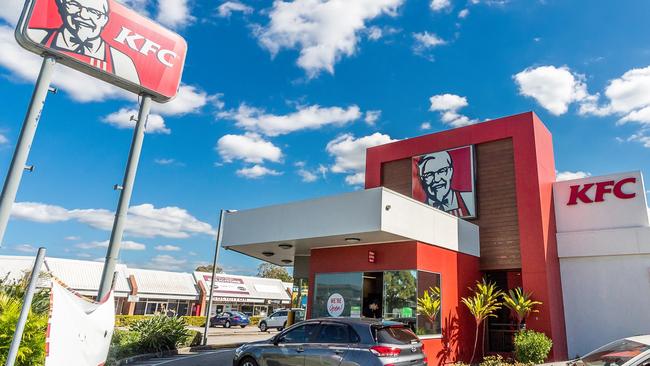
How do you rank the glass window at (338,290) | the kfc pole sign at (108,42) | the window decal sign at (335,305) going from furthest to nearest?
the window decal sign at (335,305)
the glass window at (338,290)
the kfc pole sign at (108,42)

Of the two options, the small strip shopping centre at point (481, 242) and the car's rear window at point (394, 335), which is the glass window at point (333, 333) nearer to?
the car's rear window at point (394, 335)

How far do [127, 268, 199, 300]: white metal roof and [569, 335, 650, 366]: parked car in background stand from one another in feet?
128

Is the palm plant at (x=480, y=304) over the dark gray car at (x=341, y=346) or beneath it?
over

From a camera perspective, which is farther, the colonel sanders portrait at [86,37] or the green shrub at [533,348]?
the green shrub at [533,348]

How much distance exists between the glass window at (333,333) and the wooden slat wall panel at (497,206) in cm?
866

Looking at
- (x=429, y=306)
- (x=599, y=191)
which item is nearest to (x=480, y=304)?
(x=429, y=306)

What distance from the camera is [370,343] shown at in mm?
7383

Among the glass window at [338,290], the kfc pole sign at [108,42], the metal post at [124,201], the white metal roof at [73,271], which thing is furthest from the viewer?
the white metal roof at [73,271]

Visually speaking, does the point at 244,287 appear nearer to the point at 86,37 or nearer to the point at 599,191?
the point at 599,191

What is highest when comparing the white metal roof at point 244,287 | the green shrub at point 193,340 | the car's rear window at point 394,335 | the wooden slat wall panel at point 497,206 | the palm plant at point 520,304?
the wooden slat wall panel at point 497,206

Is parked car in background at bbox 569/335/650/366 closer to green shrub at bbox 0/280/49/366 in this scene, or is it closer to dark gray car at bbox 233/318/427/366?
dark gray car at bbox 233/318/427/366

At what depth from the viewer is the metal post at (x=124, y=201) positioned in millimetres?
8047

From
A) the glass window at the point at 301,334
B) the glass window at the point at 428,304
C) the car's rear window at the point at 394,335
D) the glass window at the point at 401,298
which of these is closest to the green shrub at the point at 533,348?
the glass window at the point at 428,304

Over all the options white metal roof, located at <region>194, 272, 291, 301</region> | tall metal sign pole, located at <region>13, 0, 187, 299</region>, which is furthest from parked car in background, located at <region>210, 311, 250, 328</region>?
tall metal sign pole, located at <region>13, 0, 187, 299</region>
